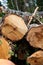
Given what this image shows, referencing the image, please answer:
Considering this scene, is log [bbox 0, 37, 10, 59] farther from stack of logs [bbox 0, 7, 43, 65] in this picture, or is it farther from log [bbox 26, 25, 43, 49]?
log [bbox 26, 25, 43, 49]

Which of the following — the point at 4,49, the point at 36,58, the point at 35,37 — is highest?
the point at 35,37

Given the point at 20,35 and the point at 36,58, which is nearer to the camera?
the point at 36,58

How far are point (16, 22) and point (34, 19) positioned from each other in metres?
0.85

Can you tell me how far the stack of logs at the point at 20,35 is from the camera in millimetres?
3357

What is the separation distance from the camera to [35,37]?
3.45 meters

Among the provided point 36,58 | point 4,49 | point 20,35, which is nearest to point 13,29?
point 20,35

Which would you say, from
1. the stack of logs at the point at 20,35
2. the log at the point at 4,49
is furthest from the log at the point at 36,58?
the log at the point at 4,49

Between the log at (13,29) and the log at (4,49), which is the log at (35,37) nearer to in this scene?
the log at (13,29)

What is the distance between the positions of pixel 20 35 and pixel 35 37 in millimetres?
181

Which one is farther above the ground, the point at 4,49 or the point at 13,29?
the point at 13,29

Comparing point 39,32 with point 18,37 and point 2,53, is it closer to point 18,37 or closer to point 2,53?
point 18,37

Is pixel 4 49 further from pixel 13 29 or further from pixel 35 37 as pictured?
pixel 35 37

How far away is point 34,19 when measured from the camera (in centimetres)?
436

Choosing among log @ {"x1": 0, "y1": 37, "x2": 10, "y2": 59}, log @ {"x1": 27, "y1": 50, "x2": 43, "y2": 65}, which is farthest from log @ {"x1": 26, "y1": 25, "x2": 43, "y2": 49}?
log @ {"x1": 0, "y1": 37, "x2": 10, "y2": 59}
